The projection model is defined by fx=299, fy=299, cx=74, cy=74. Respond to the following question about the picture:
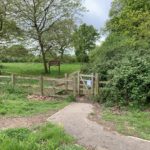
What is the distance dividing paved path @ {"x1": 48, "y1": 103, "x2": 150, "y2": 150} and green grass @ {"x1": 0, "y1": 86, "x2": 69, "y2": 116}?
2021mm

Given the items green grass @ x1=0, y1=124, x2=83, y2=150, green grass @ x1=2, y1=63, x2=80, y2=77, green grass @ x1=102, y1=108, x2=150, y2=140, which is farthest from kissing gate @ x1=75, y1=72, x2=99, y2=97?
green grass @ x1=2, y1=63, x2=80, y2=77

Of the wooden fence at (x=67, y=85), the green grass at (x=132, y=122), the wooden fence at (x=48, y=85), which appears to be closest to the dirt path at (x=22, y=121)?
the green grass at (x=132, y=122)

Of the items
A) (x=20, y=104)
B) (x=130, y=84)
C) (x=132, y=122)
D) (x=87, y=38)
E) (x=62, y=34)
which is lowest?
(x=132, y=122)

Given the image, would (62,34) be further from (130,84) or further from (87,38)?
(87,38)

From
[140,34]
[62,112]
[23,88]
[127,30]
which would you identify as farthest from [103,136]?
[127,30]

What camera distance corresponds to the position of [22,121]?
33.5 ft

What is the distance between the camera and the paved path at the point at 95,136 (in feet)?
24.4

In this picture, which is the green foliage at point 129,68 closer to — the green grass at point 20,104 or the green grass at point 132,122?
the green grass at point 132,122

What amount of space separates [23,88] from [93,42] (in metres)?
38.3

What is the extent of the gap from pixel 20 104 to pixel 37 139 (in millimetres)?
5954

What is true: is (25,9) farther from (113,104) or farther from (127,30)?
(113,104)

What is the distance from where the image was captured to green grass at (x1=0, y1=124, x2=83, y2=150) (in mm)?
6973

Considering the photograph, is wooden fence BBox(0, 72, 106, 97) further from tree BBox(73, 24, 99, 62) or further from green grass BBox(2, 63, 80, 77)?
tree BBox(73, 24, 99, 62)

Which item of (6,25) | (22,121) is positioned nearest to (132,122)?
(22,121)
